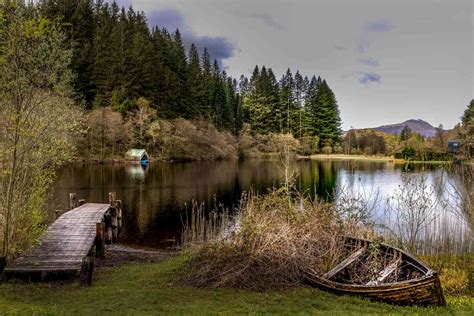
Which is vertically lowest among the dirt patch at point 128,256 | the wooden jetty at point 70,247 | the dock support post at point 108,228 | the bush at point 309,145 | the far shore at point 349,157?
the dirt patch at point 128,256

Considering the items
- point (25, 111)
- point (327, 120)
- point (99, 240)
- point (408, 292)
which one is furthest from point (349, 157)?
point (25, 111)

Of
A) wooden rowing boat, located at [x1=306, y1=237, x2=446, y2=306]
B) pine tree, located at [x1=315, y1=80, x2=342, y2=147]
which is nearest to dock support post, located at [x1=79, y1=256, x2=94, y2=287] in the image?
wooden rowing boat, located at [x1=306, y1=237, x2=446, y2=306]

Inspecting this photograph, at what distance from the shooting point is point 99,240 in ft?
41.8

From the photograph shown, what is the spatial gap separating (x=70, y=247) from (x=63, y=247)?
0.18 meters

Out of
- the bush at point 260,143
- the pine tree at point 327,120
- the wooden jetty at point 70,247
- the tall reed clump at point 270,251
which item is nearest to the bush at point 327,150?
the pine tree at point 327,120

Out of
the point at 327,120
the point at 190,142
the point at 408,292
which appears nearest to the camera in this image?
the point at 408,292

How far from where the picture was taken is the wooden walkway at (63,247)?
9.39m

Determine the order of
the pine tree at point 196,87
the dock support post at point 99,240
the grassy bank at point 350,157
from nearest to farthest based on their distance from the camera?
the dock support post at point 99,240, the grassy bank at point 350,157, the pine tree at point 196,87

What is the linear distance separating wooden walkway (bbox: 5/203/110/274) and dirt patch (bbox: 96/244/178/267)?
910mm

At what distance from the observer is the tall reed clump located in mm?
8805

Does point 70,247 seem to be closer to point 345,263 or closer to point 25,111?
point 25,111

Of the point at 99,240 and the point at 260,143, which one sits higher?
the point at 260,143

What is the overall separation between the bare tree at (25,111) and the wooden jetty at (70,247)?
0.70 meters

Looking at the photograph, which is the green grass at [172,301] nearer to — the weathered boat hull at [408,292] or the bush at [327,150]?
the weathered boat hull at [408,292]
